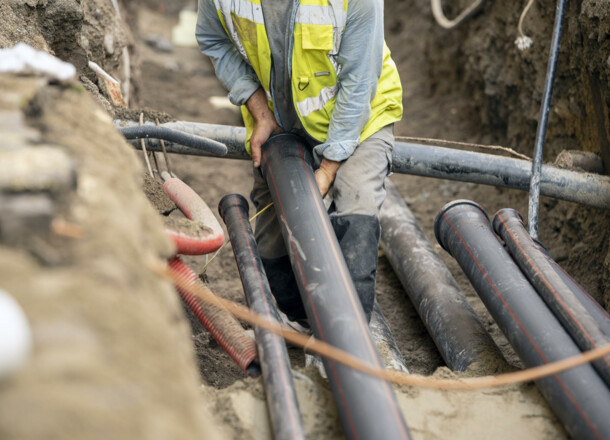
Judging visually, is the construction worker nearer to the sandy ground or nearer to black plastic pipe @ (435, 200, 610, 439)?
black plastic pipe @ (435, 200, 610, 439)

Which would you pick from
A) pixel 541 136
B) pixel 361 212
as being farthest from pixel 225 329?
pixel 541 136

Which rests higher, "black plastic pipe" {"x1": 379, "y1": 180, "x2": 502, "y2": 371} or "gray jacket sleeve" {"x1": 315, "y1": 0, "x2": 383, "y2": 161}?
"gray jacket sleeve" {"x1": 315, "y1": 0, "x2": 383, "y2": 161}

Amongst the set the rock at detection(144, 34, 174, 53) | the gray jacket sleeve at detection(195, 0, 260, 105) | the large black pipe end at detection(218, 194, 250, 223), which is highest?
the rock at detection(144, 34, 174, 53)

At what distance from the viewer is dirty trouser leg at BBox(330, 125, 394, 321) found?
276cm

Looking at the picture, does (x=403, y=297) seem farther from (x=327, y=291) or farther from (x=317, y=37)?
(x=317, y=37)

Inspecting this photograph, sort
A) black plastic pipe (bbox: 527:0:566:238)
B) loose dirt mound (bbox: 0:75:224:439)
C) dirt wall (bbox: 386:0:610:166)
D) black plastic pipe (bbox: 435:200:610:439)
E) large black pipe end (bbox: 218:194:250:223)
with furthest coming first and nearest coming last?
dirt wall (bbox: 386:0:610:166)
black plastic pipe (bbox: 527:0:566:238)
large black pipe end (bbox: 218:194:250:223)
black plastic pipe (bbox: 435:200:610:439)
loose dirt mound (bbox: 0:75:224:439)

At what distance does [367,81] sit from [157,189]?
3.55 ft

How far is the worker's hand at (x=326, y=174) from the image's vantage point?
287cm

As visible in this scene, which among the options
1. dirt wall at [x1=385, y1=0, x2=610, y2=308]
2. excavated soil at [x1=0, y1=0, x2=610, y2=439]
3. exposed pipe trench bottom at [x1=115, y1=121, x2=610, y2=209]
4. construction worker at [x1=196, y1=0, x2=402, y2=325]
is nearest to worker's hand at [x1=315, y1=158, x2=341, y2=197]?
construction worker at [x1=196, y1=0, x2=402, y2=325]

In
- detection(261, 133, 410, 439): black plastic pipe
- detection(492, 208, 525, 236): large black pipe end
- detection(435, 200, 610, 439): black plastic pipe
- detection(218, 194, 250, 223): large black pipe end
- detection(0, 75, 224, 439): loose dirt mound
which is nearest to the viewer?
detection(0, 75, 224, 439): loose dirt mound

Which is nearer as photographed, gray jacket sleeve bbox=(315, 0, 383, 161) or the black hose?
gray jacket sleeve bbox=(315, 0, 383, 161)

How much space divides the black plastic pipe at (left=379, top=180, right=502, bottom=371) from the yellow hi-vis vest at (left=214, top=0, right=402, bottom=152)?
3.03 ft

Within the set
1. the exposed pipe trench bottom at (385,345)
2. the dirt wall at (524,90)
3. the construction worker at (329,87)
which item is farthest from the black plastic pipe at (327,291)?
the dirt wall at (524,90)

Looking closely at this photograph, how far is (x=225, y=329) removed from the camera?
244 cm
